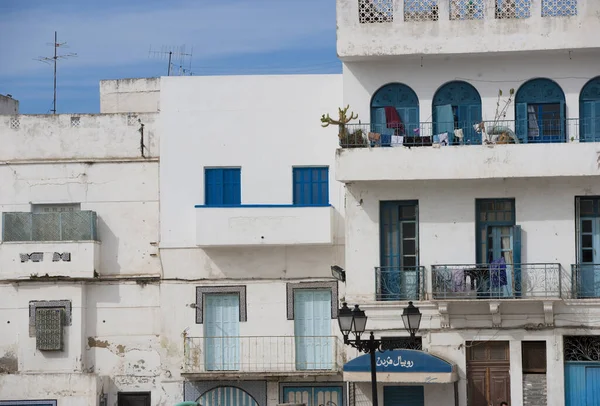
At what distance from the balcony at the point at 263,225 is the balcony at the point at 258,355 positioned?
6.98ft

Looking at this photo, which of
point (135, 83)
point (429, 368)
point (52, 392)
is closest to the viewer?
point (429, 368)

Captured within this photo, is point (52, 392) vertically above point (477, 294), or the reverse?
point (477, 294)

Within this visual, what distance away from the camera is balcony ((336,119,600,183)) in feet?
97.5

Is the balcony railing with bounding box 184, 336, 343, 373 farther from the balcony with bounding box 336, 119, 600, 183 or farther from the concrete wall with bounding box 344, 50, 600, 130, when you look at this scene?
the concrete wall with bounding box 344, 50, 600, 130

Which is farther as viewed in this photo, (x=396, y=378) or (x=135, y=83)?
(x=135, y=83)

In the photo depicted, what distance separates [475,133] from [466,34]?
2.08 m

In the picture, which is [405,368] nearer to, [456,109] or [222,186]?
[456,109]

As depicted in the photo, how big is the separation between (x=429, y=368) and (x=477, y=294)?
1.86 meters

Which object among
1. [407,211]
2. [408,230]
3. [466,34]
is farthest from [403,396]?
[466,34]

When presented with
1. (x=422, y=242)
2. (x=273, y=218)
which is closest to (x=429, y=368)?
(x=422, y=242)

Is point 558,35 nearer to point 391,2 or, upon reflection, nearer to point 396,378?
point 391,2

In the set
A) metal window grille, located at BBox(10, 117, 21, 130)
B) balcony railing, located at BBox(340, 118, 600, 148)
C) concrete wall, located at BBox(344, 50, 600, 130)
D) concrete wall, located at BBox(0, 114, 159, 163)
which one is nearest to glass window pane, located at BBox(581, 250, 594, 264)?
balcony railing, located at BBox(340, 118, 600, 148)

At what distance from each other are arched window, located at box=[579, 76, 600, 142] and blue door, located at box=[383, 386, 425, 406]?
21.0ft

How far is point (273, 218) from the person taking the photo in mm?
31266
